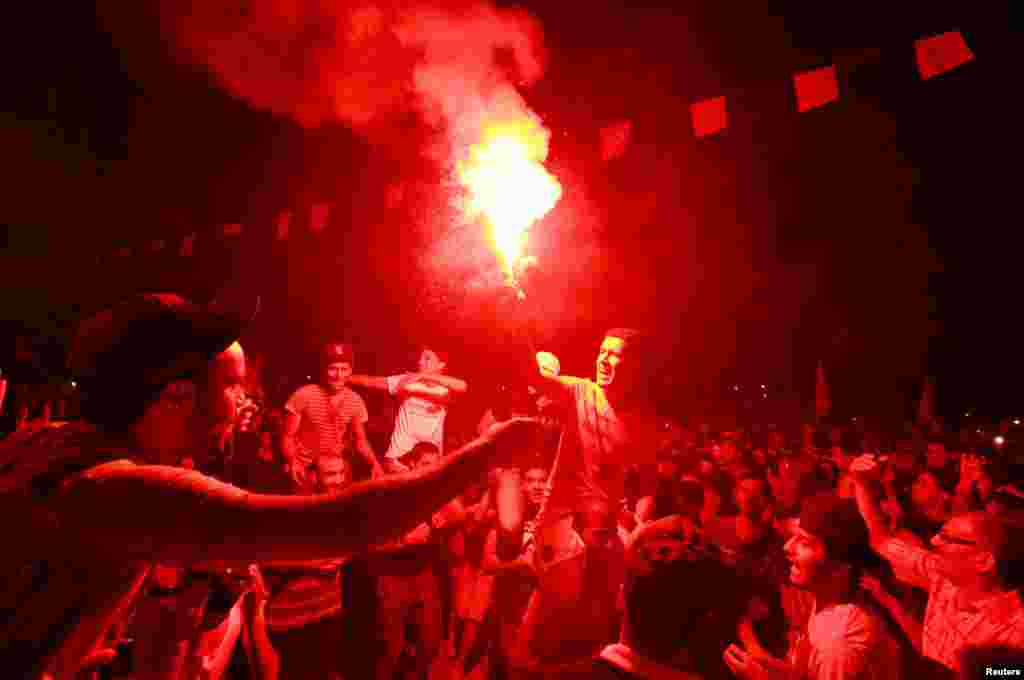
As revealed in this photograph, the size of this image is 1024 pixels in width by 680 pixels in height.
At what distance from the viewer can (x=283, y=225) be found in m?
12.3

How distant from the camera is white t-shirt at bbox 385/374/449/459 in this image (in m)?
8.42

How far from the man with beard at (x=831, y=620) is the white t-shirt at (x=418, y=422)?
212 inches

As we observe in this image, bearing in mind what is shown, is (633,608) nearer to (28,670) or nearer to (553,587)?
(28,670)

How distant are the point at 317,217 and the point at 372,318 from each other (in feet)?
17.9

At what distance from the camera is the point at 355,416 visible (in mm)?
8562

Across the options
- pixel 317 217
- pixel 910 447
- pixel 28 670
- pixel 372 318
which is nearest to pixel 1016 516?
pixel 28 670

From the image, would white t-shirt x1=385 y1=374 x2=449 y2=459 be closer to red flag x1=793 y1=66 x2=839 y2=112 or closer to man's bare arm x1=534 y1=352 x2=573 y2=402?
man's bare arm x1=534 y1=352 x2=573 y2=402

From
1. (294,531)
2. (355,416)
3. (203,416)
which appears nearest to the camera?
(294,531)

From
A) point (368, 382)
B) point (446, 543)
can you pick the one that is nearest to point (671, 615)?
point (446, 543)

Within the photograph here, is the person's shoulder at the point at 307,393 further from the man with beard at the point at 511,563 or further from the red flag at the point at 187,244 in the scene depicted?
the red flag at the point at 187,244

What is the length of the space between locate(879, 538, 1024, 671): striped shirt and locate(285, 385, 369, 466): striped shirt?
6.67 m

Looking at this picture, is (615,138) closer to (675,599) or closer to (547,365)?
(547,365)

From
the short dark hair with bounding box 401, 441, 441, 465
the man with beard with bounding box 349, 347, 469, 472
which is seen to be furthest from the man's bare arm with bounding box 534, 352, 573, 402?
the man with beard with bounding box 349, 347, 469, 472

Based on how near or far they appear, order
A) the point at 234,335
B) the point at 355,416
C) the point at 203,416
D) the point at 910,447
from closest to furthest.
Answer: the point at 234,335 < the point at 203,416 < the point at 355,416 < the point at 910,447
